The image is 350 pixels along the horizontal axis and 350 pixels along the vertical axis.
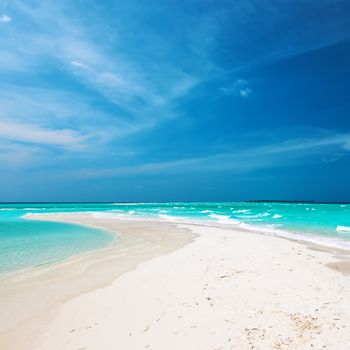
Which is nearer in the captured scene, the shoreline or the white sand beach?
the white sand beach

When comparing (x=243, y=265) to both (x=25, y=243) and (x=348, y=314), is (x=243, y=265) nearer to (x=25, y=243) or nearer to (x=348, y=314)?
(x=348, y=314)

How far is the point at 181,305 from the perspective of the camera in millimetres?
5777

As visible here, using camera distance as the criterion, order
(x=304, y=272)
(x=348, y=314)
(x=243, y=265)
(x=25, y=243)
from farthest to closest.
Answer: (x=25, y=243)
(x=243, y=265)
(x=304, y=272)
(x=348, y=314)

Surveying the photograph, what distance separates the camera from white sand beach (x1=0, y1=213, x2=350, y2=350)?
4.46 metres

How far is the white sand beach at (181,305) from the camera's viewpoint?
4465 millimetres

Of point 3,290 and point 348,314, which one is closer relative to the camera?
point 348,314

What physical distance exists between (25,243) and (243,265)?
445 inches

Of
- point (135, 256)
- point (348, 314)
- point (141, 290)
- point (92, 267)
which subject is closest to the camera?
point (348, 314)

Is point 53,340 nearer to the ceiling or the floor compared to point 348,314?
nearer to the floor

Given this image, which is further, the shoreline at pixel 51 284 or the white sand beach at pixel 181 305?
the shoreline at pixel 51 284

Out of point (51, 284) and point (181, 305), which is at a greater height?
point (181, 305)

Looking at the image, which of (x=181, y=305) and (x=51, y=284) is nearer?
(x=181, y=305)

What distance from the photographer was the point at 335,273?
8.33 metres

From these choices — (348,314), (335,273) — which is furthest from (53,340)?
Answer: (335,273)
